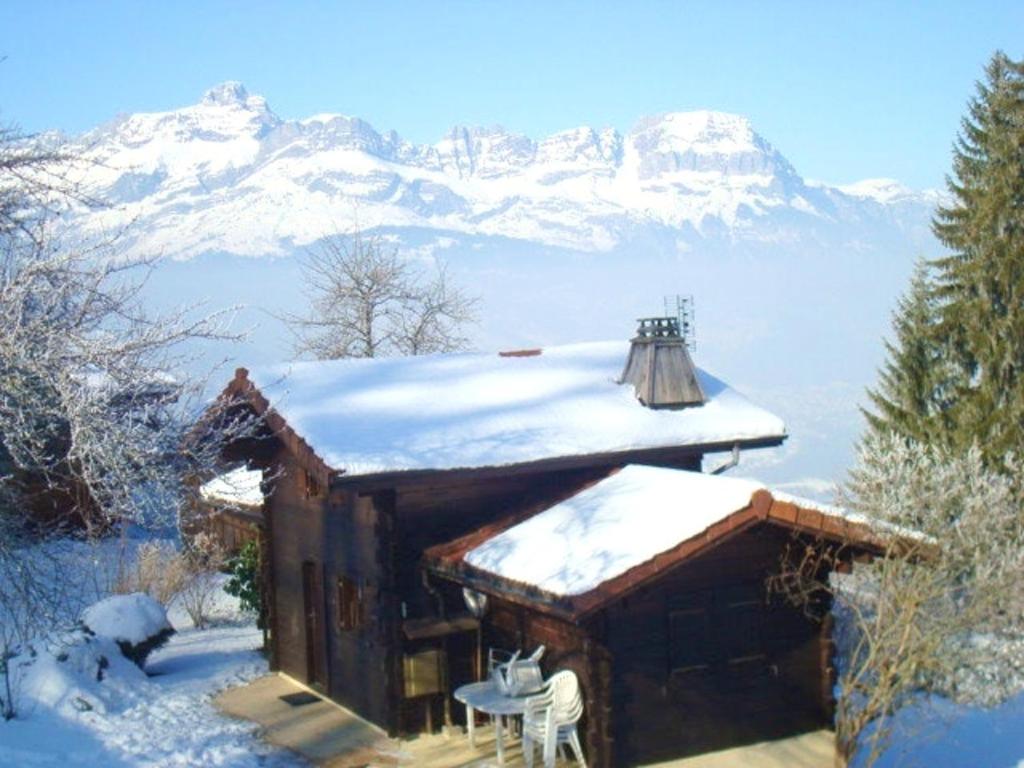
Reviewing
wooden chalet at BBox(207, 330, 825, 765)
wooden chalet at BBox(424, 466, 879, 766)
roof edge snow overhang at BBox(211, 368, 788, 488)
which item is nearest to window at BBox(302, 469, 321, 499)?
wooden chalet at BBox(207, 330, 825, 765)

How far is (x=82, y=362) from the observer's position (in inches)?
338

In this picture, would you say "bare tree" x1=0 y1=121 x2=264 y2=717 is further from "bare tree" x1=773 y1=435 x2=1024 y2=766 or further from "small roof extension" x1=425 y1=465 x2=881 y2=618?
"bare tree" x1=773 y1=435 x2=1024 y2=766

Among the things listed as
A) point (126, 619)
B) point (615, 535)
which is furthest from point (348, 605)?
point (615, 535)

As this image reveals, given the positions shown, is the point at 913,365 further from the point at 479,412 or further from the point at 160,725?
the point at 160,725

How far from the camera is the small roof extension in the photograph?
38.6ft

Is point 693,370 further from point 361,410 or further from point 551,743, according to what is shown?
point 551,743

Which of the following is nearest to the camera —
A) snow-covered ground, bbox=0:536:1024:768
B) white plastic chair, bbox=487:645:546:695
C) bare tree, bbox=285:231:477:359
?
white plastic chair, bbox=487:645:546:695

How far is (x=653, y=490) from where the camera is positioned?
13.6 metres

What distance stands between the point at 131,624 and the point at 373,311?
2054 cm

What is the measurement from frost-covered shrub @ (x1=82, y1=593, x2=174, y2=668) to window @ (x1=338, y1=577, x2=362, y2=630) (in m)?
3.24

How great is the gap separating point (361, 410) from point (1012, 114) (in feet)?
62.0

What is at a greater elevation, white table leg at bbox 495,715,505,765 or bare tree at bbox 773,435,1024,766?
bare tree at bbox 773,435,1024,766

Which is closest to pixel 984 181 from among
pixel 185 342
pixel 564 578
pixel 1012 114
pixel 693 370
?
pixel 1012 114

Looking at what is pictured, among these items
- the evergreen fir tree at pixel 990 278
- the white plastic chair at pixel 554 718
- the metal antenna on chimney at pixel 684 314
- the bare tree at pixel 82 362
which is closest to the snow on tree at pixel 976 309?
the evergreen fir tree at pixel 990 278
